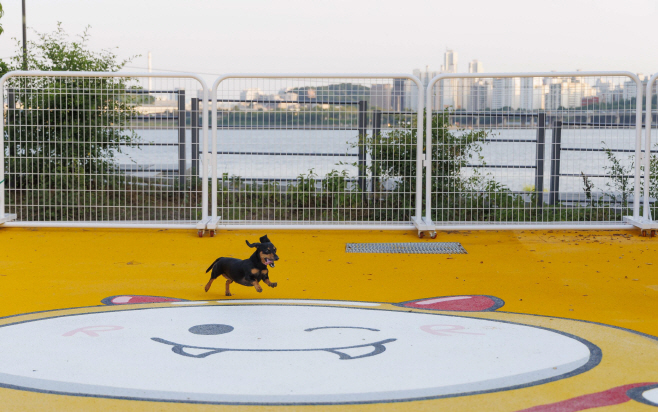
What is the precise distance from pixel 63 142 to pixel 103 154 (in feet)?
1.46

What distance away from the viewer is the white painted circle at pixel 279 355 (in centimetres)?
292

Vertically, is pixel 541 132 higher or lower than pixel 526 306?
higher

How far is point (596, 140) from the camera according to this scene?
707 cm

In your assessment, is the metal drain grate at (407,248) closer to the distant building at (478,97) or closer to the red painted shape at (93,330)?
the distant building at (478,97)

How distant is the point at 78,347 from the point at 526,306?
291cm

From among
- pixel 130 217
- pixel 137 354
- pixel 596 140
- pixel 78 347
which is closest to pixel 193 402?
pixel 137 354

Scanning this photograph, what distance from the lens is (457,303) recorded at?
4.68 metres

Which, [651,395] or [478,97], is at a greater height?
[478,97]

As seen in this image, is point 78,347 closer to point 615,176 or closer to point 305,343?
point 305,343

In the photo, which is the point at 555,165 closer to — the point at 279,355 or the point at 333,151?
the point at 333,151

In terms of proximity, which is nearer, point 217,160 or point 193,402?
point 193,402

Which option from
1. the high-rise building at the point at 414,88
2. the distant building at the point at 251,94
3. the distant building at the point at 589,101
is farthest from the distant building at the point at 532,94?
the distant building at the point at 251,94

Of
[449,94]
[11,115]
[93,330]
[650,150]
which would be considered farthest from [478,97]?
[11,115]

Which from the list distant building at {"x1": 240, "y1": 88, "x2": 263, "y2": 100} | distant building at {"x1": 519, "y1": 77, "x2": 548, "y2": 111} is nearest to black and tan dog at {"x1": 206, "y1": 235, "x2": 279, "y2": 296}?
distant building at {"x1": 240, "y1": 88, "x2": 263, "y2": 100}
